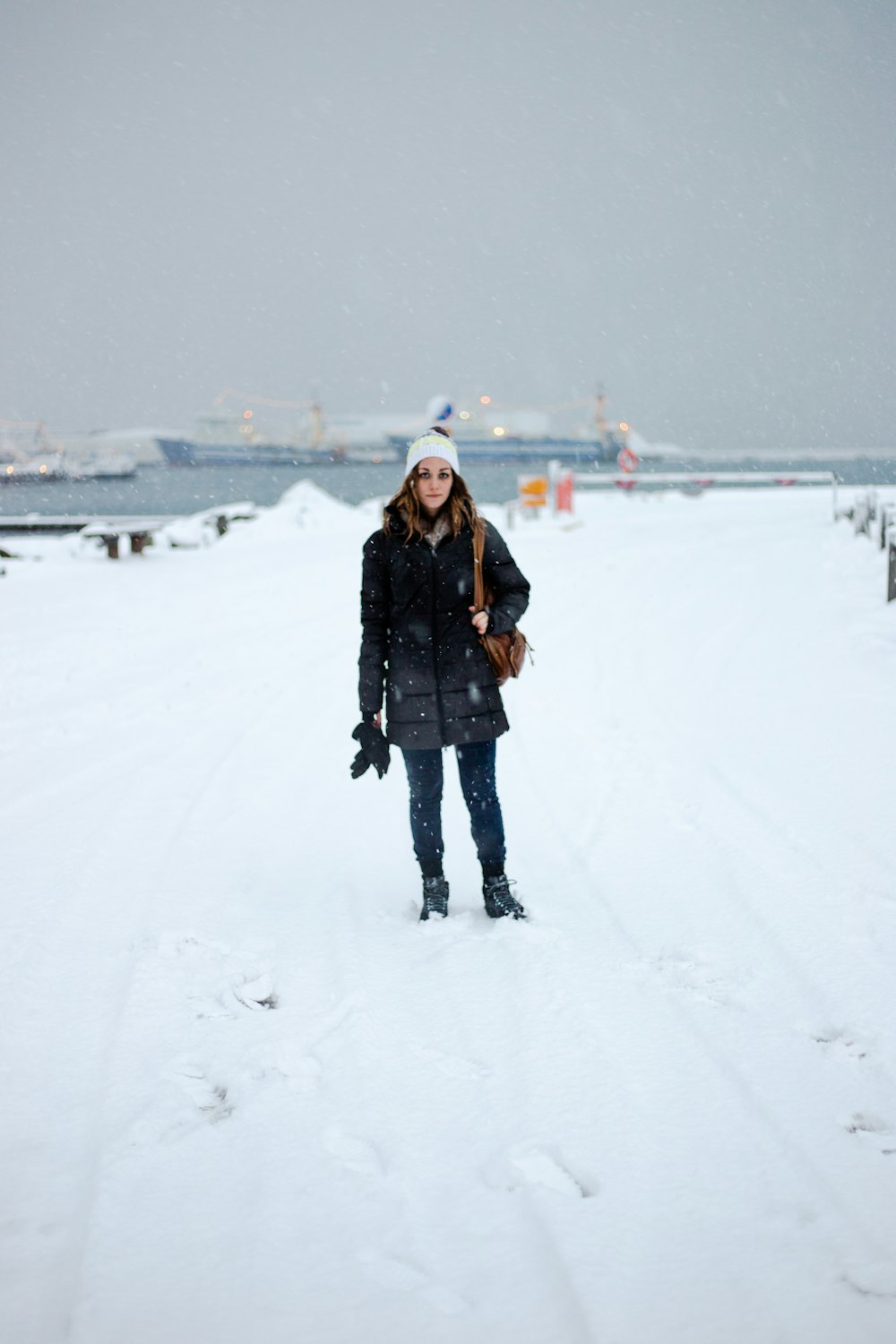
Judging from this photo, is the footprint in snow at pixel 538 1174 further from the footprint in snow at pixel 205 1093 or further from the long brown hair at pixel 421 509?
the long brown hair at pixel 421 509

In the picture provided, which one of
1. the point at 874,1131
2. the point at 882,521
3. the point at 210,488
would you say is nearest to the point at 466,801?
the point at 874,1131

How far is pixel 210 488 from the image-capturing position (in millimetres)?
92750

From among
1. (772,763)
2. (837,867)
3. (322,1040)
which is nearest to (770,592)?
(772,763)

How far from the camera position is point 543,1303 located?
1.82m

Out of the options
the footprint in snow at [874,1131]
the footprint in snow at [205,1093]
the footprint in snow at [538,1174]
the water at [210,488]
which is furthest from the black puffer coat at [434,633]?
the water at [210,488]

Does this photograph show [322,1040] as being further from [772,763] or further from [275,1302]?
[772,763]

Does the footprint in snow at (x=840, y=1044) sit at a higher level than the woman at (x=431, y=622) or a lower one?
lower

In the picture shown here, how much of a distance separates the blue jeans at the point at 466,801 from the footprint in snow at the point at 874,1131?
1529 mm

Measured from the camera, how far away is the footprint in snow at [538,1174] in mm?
2119

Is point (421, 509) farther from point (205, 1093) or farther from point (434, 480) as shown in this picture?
point (205, 1093)

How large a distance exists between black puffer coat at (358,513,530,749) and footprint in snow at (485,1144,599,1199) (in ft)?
4.84

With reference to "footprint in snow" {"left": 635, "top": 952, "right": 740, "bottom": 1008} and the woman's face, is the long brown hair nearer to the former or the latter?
the woman's face

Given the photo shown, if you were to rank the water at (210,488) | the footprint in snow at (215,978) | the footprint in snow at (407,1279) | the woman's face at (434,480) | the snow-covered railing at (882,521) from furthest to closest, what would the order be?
the water at (210,488) < the snow-covered railing at (882,521) < the woman's face at (434,480) < the footprint in snow at (215,978) < the footprint in snow at (407,1279)

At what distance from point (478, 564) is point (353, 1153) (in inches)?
77.1
